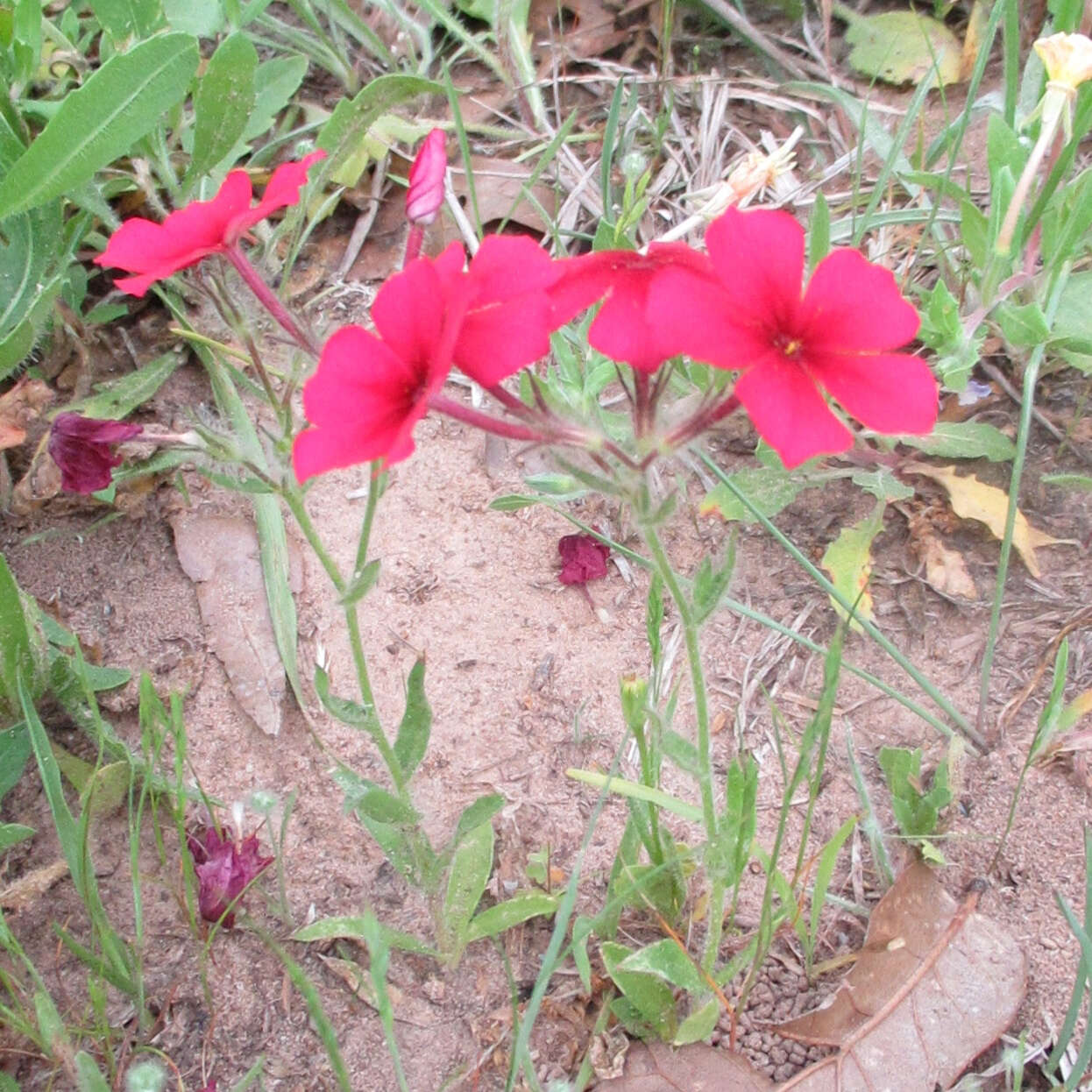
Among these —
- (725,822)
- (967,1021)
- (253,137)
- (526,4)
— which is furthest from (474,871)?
(526,4)

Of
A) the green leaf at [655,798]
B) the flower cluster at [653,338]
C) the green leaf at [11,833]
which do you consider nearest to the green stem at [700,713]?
the green leaf at [655,798]

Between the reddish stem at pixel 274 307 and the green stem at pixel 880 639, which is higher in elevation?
the reddish stem at pixel 274 307

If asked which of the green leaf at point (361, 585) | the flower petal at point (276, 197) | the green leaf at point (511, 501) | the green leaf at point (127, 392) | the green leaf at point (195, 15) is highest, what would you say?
the green leaf at point (195, 15)

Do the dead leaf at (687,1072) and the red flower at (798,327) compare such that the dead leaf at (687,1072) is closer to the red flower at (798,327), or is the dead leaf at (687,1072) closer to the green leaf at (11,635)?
the red flower at (798,327)

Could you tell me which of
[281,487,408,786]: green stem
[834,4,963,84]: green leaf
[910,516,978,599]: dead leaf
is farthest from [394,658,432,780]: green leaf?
[834,4,963,84]: green leaf

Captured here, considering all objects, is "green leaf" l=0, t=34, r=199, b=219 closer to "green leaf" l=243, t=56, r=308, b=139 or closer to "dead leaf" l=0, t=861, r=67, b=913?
"green leaf" l=243, t=56, r=308, b=139

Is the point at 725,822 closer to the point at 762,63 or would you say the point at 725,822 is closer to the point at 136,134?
the point at 136,134

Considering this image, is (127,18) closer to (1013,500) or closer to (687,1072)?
(1013,500)
